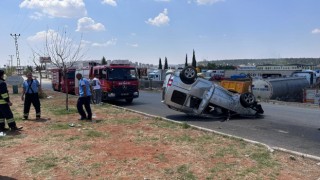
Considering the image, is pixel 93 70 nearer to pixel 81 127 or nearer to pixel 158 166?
pixel 81 127

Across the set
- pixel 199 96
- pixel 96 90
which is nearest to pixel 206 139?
pixel 199 96

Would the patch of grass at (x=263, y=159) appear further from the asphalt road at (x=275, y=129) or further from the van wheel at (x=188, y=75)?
the van wheel at (x=188, y=75)

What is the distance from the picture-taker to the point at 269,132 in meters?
10.4

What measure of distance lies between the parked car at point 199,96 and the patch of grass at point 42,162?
22.7 ft

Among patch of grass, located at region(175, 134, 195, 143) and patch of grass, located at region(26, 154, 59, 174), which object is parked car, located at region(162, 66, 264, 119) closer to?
patch of grass, located at region(175, 134, 195, 143)

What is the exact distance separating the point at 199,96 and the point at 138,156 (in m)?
6.52

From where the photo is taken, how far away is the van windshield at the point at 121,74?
19.6m

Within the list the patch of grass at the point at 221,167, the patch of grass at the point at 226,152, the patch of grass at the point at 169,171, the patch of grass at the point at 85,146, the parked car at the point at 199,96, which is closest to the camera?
the patch of grass at the point at 169,171

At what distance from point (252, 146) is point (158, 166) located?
2.65 m

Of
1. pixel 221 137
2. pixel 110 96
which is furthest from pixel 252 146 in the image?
pixel 110 96

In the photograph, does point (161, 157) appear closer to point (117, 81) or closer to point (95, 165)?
point (95, 165)

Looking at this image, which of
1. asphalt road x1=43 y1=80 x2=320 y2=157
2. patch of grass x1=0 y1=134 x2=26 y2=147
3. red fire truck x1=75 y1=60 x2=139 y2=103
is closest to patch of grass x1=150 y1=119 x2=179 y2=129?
asphalt road x1=43 y1=80 x2=320 y2=157

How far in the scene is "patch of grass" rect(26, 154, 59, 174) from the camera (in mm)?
6114

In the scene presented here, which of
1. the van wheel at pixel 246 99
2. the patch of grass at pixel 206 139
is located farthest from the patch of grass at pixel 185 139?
the van wheel at pixel 246 99
